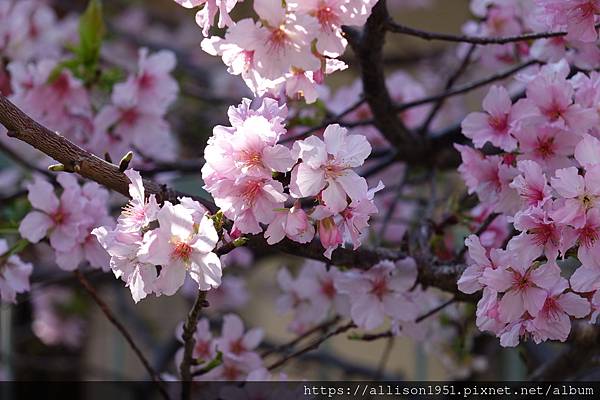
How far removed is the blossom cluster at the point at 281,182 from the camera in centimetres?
65

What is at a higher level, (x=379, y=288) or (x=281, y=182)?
(x=281, y=182)

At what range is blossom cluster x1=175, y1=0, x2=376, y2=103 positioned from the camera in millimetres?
649

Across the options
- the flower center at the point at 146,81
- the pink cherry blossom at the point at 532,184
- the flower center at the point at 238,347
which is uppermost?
the pink cherry blossom at the point at 532,184

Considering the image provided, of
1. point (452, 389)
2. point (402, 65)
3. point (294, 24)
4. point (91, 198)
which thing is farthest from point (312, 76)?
point (402, 65)

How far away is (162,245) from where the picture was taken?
2.14 feet

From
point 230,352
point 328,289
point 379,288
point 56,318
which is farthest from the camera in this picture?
point 56,318

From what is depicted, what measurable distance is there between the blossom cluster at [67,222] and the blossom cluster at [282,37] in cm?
35

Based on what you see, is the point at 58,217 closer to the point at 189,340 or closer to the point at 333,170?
the point at 189,340

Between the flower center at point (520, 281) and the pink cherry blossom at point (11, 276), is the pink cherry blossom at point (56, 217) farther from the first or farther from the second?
the flower center at point (520, 281)

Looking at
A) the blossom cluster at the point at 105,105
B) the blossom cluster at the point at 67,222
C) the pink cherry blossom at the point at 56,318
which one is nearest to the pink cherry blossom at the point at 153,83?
the blossom cluster at the point at 105,105

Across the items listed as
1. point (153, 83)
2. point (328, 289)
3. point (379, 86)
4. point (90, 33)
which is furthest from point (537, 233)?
point (90, 33)

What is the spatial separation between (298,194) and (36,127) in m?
0.27

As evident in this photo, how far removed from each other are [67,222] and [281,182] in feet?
1.33

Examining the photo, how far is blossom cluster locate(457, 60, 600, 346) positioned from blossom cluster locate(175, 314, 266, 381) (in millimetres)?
375
